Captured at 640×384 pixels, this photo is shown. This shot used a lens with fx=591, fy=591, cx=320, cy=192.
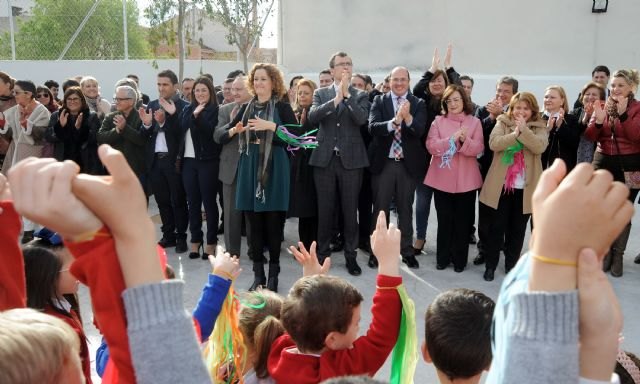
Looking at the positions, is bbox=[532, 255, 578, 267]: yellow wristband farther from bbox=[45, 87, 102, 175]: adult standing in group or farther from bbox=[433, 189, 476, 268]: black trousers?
bbox=[45, 87, 102, 175]: adult standing in group

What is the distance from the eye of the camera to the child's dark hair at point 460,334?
1.66m

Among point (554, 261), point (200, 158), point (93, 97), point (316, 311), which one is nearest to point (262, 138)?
point (200, 158)

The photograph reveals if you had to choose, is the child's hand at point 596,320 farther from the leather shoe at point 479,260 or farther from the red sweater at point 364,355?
the leather shoe at point 479,260

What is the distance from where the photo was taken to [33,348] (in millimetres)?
985

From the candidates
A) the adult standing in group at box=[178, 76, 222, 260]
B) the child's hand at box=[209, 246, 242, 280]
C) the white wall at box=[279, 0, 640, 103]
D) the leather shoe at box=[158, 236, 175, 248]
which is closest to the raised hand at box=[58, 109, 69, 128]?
the adult standing in group at box=[178, 76, 222, 260]

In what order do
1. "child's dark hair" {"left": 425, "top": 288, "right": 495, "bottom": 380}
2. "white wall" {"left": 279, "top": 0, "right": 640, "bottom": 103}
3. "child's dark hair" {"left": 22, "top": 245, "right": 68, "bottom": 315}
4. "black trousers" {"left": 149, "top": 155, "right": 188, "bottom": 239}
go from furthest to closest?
"white wall" {"left": 279, "top": 0, "right": 640, "bottom": 103} → "black trousers" {"left": 149, "top": 155, "right": 188, "bottom": 239} → "child's dark hair" {"left": 22, "top": 245, "right": 68, "bottom": 315} → "child's dark hair" {"left": 425, "top": 288, "right": 495, "bottom": 380}

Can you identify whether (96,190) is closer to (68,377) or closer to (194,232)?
(68,377)

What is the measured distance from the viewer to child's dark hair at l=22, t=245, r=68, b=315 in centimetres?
221

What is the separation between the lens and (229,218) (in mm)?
5199

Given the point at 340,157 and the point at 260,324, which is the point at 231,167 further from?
the point at 260,324

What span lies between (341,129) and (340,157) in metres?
0.24

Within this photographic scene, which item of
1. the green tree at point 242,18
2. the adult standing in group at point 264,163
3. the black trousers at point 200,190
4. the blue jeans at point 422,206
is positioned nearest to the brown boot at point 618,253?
the blue jeans at point 422,206

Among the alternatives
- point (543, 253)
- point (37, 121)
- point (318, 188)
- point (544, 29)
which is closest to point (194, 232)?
point (318, 188)

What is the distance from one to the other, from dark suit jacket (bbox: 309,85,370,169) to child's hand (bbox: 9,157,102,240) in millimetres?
4169
